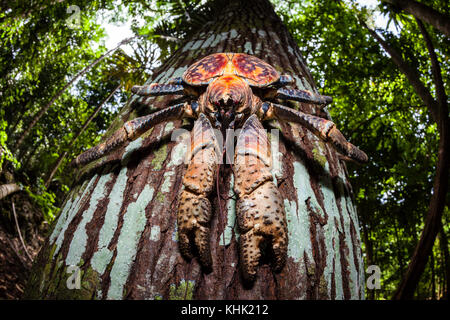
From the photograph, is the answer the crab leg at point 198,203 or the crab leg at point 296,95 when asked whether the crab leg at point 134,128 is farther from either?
the crab leg at point 296,95

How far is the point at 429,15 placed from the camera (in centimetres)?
237

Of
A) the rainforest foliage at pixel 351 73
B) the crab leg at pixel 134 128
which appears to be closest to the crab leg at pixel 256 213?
the crab leg at pixel 134 128

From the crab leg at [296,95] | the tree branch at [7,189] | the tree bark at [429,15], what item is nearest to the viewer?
the crab leg at [296,95]

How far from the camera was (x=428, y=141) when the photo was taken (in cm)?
623

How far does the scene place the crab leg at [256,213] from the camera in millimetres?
1220

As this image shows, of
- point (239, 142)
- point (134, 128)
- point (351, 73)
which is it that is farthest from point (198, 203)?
point (351, 73)

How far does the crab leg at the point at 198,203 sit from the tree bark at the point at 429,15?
2167 mm

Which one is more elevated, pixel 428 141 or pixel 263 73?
pixel 428 141

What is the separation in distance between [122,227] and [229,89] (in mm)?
976

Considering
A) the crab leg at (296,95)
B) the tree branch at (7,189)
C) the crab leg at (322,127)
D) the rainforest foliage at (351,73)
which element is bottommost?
the crab leg at (322,127)

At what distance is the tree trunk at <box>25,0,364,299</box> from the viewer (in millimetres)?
1284

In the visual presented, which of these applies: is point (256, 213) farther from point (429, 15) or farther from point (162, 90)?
point (429, 15)
